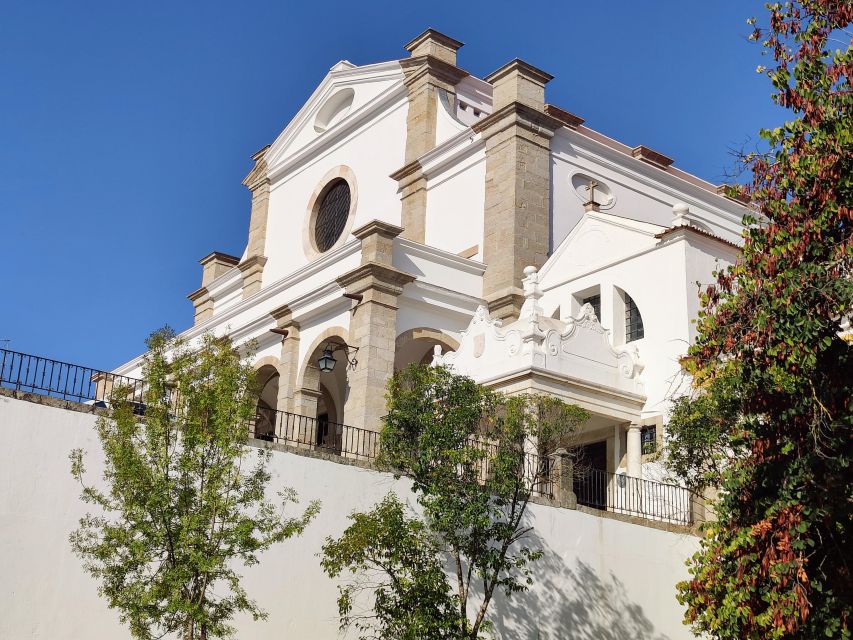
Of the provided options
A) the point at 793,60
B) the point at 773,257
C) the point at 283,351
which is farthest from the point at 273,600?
the point at 283,351

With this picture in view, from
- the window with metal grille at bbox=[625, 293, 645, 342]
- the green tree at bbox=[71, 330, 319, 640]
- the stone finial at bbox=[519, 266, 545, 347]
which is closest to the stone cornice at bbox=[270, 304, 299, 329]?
the stone finial at bbox=[519, 266, 545, 347]

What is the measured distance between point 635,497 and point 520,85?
37.2 feet

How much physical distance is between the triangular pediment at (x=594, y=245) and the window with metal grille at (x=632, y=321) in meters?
1.03

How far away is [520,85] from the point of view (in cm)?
2702

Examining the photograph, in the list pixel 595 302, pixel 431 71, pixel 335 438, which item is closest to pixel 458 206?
pixel 431 71

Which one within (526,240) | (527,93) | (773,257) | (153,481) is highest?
(527,93)

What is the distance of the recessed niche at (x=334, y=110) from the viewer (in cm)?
3350

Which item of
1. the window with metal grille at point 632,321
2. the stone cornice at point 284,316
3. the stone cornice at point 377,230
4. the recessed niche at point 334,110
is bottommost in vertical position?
the window with metal grille at point 632,321

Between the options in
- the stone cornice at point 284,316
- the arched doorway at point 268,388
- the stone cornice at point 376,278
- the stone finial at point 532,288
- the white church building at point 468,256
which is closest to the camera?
the stone finial at point 532,288

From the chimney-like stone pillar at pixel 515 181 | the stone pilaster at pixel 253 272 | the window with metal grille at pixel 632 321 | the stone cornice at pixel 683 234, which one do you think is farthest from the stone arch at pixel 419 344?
the stone pilaster at pixel 253 272

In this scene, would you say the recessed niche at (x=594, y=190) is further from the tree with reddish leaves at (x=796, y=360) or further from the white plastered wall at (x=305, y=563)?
the tree with reddish leaves at (x=796, y=360)

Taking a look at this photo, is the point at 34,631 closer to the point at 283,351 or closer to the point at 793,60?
the point at 793,60

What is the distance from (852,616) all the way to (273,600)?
740 centimetres

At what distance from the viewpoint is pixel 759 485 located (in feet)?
40.6
